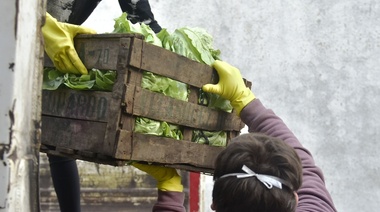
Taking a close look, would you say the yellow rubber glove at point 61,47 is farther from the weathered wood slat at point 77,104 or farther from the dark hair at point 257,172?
the dark hair at point 257,172

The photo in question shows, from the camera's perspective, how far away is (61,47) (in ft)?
7.53

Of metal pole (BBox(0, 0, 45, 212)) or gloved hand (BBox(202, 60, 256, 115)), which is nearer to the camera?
metal pole (BBox(0, 0, 45, 212))

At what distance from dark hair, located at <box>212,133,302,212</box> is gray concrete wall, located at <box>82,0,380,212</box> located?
3.44 metres

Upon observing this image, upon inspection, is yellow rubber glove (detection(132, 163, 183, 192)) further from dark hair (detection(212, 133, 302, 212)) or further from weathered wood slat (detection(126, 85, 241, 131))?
dark hair (detection(212, 133, 302, 212))

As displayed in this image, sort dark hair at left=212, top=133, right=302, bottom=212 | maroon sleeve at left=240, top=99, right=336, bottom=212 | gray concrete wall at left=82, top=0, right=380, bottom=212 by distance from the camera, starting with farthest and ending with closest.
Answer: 1. gray concrete wall at left=82, top=0, right=380, bottom=212
2. maroon sleeve at left=240, top=99, right=336, bottom=212
3. dark hair at left=212, top=133, right=302, bottom=212

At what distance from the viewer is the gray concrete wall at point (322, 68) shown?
4.99 m

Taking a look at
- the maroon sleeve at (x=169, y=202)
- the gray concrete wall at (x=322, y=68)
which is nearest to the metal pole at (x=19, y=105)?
the maroon sleeve at (x=169, y=202)

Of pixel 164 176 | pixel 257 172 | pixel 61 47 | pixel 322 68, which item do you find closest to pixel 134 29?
pixel 61 47

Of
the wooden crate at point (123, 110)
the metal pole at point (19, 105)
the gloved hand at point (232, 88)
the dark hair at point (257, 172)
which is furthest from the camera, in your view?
the gloved hand at point (232, 88)

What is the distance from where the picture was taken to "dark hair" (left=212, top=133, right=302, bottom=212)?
4.93ft

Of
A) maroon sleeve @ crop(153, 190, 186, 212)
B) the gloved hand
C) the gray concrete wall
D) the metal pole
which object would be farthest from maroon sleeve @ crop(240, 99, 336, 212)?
the gray concrete wall

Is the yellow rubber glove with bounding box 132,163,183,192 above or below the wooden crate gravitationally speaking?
below

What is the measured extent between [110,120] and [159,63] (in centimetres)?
30

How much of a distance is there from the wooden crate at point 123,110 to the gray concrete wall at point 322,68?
246 centimetres
